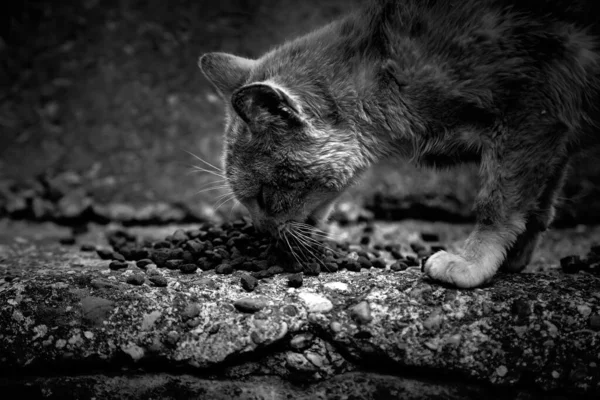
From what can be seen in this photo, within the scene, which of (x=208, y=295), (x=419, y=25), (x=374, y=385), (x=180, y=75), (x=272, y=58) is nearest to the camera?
(x=374, y=385)

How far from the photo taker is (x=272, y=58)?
293 centimetres

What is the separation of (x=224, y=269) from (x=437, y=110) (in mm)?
1305

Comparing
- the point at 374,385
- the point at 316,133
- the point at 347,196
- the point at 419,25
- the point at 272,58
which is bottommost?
the point at 374,385

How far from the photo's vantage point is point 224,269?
8.74ft

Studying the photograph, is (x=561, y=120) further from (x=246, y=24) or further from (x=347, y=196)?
(x=246, y=24)

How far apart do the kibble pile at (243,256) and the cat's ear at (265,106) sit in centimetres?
66

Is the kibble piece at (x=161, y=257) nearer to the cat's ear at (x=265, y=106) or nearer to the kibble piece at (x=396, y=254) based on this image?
the cat's ear at (x=265, y=106)

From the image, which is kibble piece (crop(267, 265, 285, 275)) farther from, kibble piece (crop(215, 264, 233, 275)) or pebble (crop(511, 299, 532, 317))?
pebble (crop(511, 299, 532, 317))

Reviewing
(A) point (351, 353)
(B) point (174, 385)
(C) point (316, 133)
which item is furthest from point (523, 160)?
(B) point (174, 385)

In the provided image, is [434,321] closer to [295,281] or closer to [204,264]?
[295,281]

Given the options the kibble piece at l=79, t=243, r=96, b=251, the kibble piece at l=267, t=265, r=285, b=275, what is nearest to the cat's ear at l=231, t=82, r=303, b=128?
the kibble piece at l=267, t=265, r=285, b=275

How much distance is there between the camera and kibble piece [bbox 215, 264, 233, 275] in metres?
2.66

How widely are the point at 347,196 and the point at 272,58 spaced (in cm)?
185

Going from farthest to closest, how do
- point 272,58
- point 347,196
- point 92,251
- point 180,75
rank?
point 180,75 < point 347,196 < point 92,251 < point 272,58
